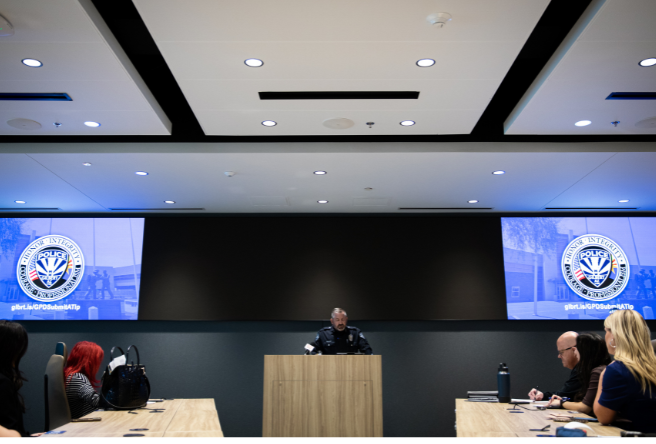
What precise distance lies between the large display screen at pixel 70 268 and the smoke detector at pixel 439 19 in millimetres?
5512

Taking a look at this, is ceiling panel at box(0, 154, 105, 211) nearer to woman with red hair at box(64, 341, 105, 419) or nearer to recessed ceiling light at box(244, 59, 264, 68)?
woman with red hair at box(64, 341, 105, 419)

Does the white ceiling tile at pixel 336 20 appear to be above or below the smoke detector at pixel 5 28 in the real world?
above

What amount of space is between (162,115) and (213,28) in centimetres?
162

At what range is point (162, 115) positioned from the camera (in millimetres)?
4398

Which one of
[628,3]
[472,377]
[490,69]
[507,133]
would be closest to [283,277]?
[472,377]

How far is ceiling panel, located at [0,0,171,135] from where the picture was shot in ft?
9.34

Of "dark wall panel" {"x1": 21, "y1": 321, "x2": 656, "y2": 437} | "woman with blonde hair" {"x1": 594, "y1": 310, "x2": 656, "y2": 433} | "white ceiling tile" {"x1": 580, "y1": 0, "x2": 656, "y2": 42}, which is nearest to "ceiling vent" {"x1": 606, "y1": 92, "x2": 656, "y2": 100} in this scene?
"white ceiling tile" {"x1": 580, "y1": 0, "x2": 656, "y2": 42}

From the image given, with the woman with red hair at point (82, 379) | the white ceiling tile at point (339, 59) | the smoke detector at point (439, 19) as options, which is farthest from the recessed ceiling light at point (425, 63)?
the woman with red hair at point (82, 379)

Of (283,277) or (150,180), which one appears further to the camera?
(283,277)

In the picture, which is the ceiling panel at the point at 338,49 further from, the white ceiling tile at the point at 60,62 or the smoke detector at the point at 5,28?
the smoke detector at the point at 5,28

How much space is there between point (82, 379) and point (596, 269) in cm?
643

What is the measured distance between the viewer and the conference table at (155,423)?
285cm

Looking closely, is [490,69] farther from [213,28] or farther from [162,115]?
[162,115]

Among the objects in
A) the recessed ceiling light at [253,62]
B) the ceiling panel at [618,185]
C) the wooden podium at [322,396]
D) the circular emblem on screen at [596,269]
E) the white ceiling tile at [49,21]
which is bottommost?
the wooden podium at [322,396]
